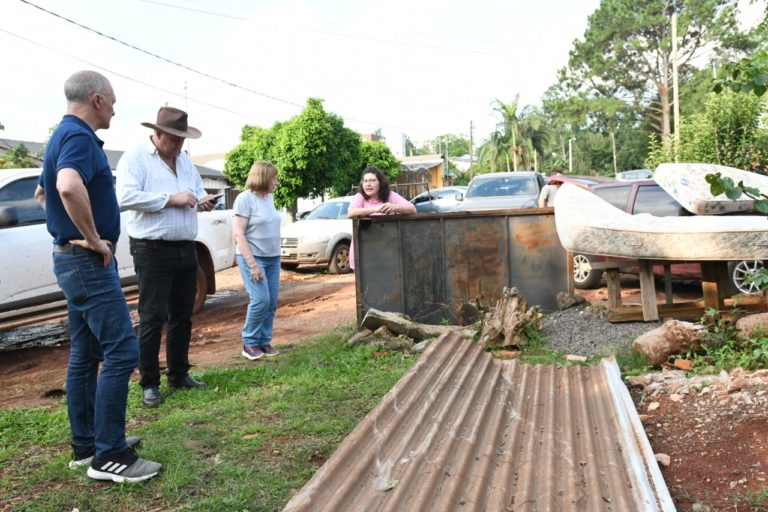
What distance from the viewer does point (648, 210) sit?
8078 mm

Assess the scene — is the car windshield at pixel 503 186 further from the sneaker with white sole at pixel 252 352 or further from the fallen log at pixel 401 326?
Result: the sneaker with white sole at pixel 252 352

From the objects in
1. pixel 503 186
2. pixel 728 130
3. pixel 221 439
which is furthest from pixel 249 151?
pixel 221 439

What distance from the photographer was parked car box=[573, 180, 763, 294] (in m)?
7.31

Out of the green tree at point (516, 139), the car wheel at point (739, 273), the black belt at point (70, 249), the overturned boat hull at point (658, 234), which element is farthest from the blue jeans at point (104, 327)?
the green tree at point (516, 139)

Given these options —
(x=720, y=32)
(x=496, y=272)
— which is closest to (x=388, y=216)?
A: (x=496, y=272)

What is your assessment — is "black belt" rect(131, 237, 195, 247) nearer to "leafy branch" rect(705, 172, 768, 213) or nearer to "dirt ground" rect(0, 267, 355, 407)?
"dirt ground" rect(0, 267, 355, 407)

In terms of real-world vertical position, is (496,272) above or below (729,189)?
below

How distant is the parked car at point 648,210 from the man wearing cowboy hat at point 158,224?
4589 millimetres

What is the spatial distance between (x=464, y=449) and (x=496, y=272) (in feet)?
13.1

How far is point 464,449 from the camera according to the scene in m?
3.03

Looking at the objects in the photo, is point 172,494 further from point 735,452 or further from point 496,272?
point 496,272

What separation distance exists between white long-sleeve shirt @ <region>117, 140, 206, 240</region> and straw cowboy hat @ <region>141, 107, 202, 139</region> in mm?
151

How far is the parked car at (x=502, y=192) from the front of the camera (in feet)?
42.5

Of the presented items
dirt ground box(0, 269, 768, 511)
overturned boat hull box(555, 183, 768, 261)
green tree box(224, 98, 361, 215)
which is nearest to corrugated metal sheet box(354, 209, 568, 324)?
overturned boat hull box(555, 183, 768, 261)
